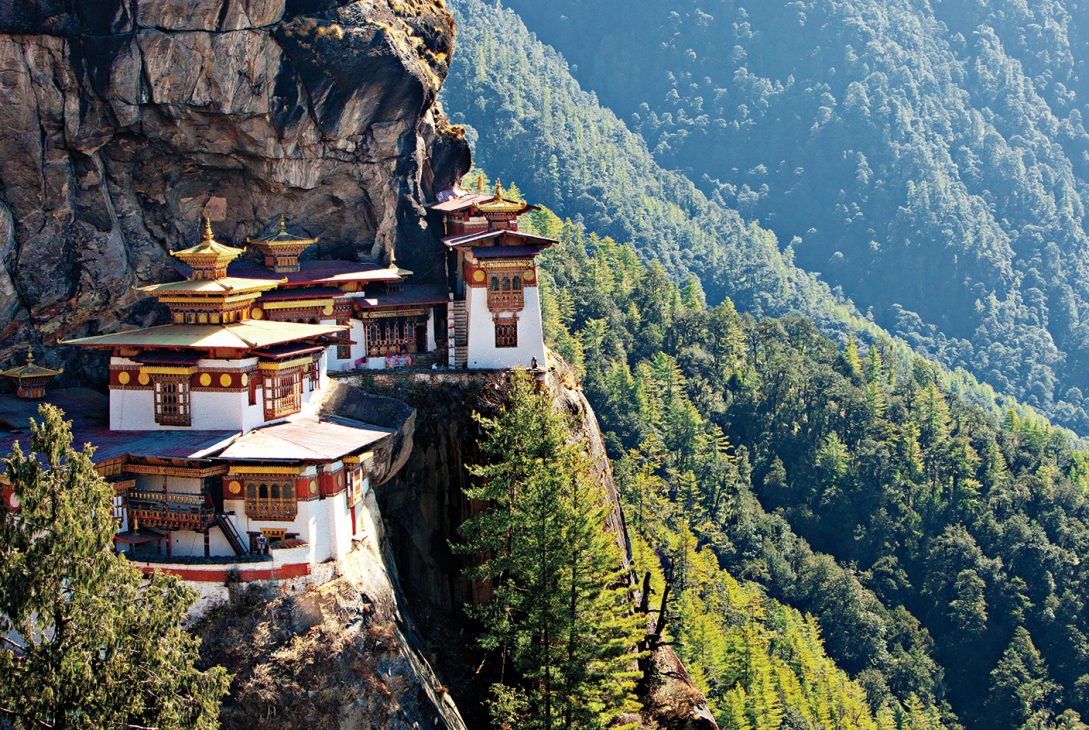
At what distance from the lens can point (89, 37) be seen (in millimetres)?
46531

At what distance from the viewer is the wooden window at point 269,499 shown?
39.9 metres

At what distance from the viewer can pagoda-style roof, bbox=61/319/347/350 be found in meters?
42.0

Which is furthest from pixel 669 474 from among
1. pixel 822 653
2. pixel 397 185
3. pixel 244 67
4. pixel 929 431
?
pixel 244 67

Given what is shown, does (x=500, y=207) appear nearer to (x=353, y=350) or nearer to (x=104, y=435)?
(x=353, y=350)

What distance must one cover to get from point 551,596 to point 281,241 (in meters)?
16.5

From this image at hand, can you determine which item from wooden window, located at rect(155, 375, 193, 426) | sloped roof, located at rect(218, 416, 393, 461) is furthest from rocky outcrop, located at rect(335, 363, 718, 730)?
wooden window, located at rect(155, 375, 193, 426)

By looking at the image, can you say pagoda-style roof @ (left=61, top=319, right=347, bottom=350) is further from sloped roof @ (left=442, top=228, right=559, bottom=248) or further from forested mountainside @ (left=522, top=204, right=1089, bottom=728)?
forested mountainside @ (left=522, top=204, right=1089, bottom=728)

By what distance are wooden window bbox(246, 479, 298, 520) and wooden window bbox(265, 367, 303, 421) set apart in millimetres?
3609

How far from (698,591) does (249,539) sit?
159 feet

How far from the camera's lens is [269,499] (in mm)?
40000

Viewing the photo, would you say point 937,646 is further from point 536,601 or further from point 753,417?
point 536,601

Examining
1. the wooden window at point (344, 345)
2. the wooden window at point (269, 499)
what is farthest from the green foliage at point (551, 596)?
the wooden window at point (344, 345)

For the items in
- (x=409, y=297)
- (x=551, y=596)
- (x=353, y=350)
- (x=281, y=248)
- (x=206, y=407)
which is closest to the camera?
(x=206, y=407)

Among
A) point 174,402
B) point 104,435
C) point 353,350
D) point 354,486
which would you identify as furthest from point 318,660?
point 353,350
